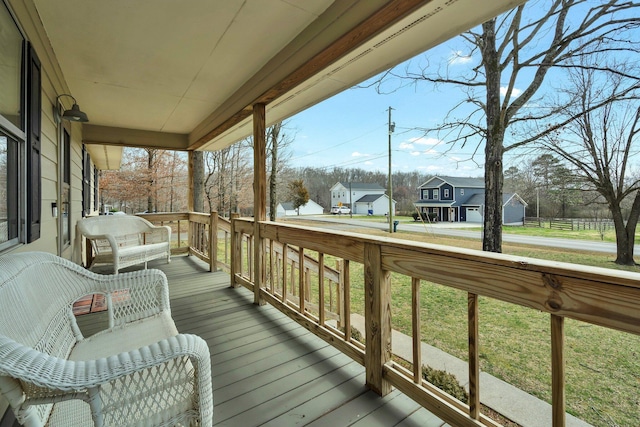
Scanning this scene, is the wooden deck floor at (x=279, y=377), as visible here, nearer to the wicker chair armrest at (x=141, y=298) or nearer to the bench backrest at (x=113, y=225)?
the wicker chair armrest at (x=141, y=298)

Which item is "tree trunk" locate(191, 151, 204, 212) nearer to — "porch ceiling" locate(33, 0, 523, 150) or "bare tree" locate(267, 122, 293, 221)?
"bare tree" locate(267, 122, 293, 221)

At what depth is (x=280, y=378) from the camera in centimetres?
198

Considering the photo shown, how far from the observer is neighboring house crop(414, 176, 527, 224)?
7.81 ft

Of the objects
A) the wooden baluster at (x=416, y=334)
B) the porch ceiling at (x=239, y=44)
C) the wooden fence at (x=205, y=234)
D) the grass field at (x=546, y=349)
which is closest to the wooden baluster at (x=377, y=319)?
the wooden baluster at (x=416, y=334)

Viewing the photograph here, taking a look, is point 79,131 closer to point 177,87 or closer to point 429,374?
point 177,87

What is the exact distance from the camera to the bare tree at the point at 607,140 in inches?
60.3

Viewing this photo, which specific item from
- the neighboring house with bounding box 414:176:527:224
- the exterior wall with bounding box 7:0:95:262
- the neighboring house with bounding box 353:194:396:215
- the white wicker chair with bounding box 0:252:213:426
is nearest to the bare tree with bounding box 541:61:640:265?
the neighboring house with bounding box 414:176:527:224

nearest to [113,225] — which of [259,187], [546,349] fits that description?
[259,187]

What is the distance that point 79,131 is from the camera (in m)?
4.76

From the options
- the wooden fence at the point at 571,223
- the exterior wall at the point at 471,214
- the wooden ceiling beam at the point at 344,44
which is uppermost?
the wooden ceiling beam at the point at 344,44

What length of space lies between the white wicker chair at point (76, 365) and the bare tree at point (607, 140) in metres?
1.98

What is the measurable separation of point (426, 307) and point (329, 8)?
3808 millimetres

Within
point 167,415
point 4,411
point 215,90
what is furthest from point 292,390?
point 215,90

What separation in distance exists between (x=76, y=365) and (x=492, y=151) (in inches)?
117
